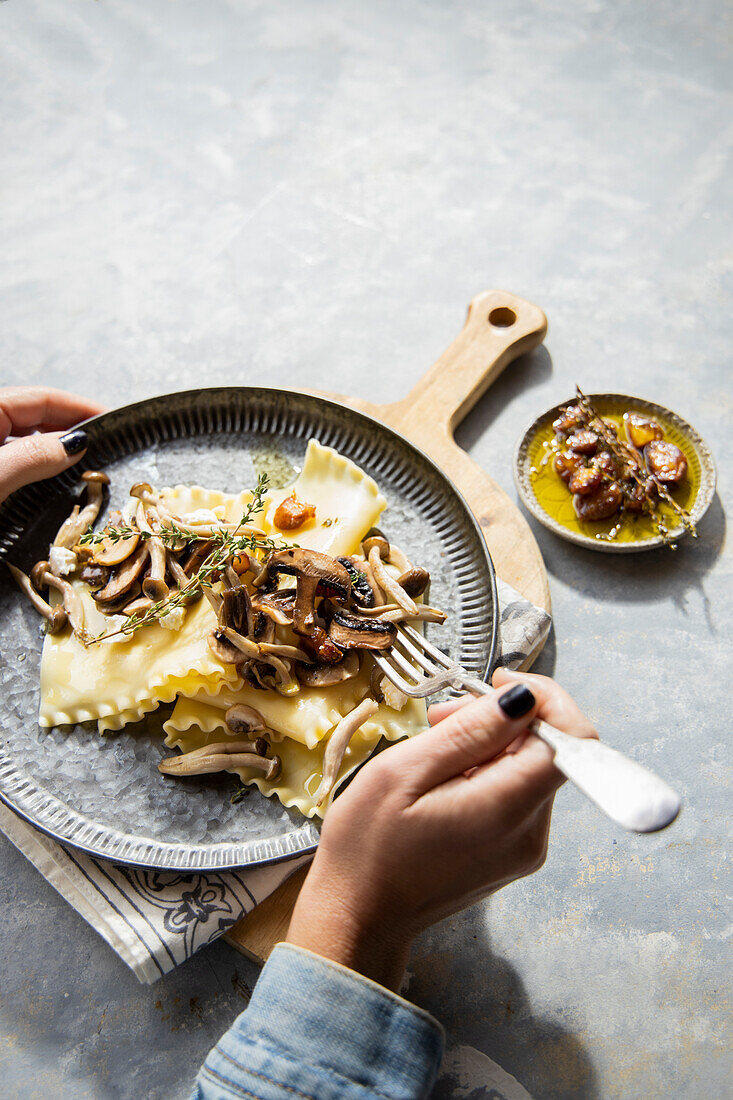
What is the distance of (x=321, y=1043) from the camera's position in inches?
103

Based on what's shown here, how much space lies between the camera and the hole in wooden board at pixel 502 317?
17.7ft

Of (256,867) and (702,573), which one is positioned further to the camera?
(702,573)

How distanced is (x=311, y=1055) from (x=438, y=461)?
3246mm

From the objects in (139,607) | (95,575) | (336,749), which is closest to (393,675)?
(336,749)

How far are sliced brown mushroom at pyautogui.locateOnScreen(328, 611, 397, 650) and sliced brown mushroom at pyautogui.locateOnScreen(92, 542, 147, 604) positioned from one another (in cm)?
108

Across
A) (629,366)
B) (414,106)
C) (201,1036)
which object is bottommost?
(201,1036)

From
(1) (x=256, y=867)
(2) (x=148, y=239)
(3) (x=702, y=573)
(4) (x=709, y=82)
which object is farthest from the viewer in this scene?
(4) (x=709, y=82)

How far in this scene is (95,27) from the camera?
26.4 ft

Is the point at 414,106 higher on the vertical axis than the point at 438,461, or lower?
higher

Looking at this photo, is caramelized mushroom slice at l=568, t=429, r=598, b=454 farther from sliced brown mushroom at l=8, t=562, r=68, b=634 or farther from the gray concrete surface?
sliced brown mushroom at l=8, t=562, r=68, b=634

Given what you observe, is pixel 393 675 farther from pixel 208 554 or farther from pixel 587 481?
pixel 587 481

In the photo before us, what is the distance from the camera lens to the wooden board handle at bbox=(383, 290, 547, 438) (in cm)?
499

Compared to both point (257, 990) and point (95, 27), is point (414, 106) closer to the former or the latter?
point (95, 27)

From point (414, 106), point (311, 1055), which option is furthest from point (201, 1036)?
point (414, 106)
